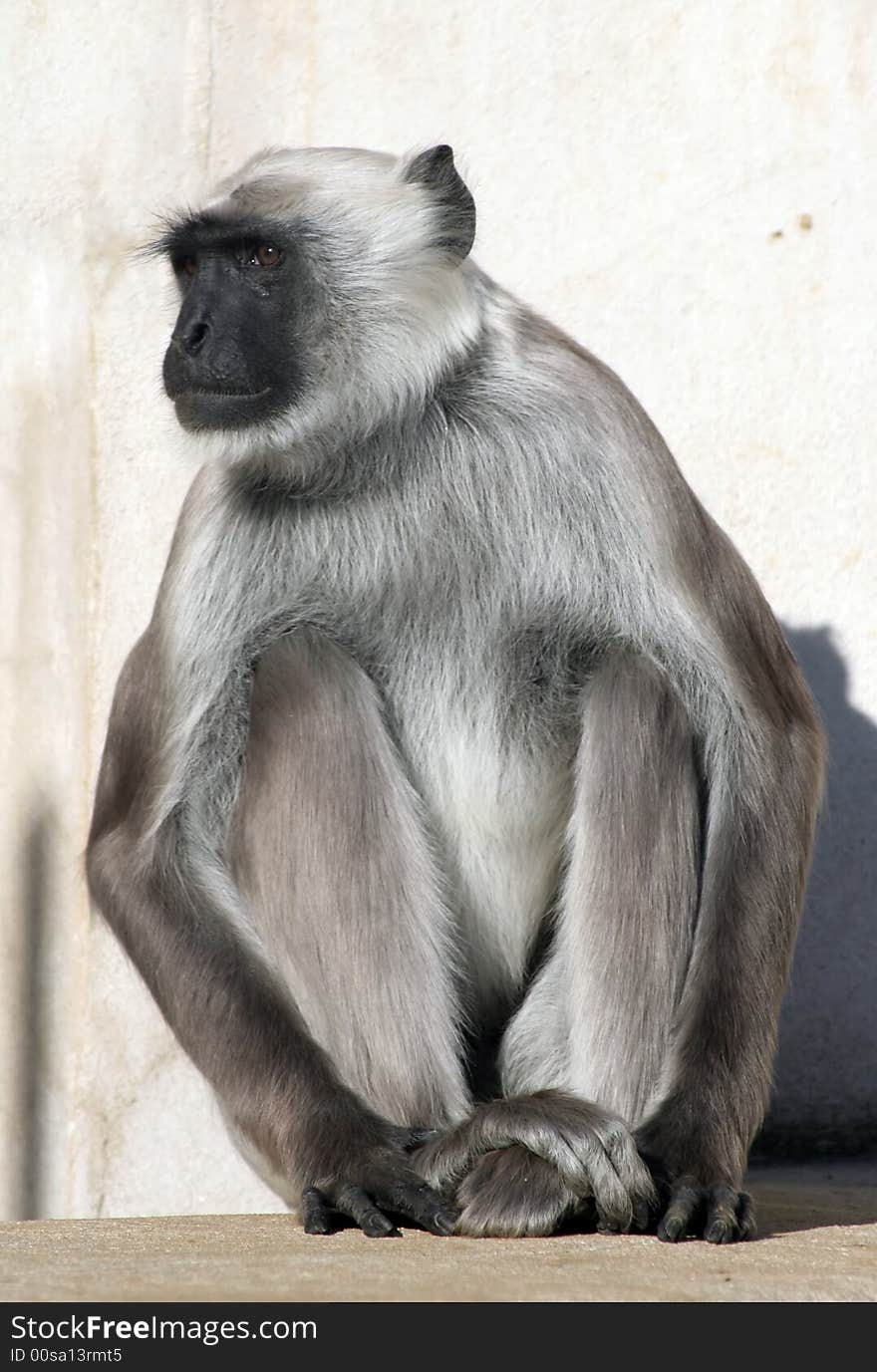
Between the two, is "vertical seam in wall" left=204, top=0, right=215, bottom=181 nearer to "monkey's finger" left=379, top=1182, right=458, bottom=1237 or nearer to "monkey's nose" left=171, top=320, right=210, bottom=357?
"monkey's nose" left=171, top=320, right=210, bottom=357

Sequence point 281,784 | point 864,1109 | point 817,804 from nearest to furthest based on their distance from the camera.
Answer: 1. point 281,784
2. point 817,804
3. point 864,1109

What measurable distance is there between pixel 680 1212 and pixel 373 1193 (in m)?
0.53

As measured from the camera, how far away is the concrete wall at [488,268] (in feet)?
18.4

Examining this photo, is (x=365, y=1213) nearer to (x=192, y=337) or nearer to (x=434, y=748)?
(x=434, y=748)

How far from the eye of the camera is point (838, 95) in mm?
5598

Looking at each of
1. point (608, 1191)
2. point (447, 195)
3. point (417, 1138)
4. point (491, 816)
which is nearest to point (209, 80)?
point (447, 195)

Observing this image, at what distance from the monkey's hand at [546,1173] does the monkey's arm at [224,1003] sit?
75 millimetres

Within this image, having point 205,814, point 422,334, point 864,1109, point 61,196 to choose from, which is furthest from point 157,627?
point 864,1109

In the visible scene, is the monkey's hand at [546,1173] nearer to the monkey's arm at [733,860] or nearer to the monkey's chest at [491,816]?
the monkey's arm at [733,860]

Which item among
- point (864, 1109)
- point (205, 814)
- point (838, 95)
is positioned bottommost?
point (864, 1109)

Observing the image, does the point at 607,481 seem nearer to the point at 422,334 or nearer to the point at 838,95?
the point at 422,334

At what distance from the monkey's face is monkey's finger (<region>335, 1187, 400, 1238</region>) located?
1551 millimetres

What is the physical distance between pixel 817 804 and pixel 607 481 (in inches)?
30.9

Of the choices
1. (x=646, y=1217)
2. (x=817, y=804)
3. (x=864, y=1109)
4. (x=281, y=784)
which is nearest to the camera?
(x=646, y=1217)
